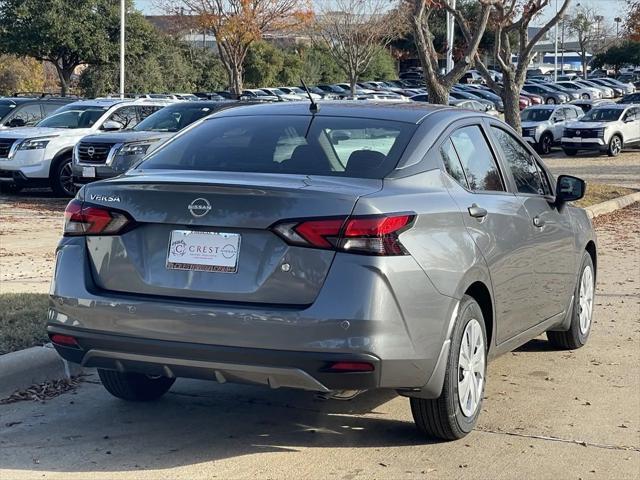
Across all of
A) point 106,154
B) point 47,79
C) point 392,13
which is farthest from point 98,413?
point 47,79

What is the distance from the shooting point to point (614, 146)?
32531 mm

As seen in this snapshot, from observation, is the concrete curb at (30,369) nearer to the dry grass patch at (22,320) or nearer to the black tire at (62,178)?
the dry grass patch at (22,320)

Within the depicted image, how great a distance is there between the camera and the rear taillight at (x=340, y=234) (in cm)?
471

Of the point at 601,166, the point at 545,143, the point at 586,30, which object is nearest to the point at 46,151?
the point at 601,166

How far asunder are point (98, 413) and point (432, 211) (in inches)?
90.2

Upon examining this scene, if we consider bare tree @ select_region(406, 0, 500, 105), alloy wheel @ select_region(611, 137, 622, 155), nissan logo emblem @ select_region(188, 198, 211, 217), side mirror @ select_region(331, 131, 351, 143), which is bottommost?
alloy wheel @ select_region(611, 137, 622, 155)

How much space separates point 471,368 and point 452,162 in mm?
1143

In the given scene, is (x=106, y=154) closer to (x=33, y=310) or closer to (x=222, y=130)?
(x=33, y=310)

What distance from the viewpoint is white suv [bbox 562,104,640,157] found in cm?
3180

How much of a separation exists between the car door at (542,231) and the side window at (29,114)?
54.8ft

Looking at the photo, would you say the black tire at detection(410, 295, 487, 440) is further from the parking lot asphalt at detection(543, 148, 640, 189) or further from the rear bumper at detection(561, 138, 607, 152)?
the rear bumper at detection(561, 138, 607, 152)

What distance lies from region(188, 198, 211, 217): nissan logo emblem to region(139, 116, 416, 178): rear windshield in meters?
0.58

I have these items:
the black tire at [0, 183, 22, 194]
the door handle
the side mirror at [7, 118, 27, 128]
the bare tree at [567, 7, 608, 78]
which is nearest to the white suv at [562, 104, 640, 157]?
the side mirror at [7, 118, 27, 128]

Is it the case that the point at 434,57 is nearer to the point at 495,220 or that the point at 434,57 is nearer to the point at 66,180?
the point at 66,180
